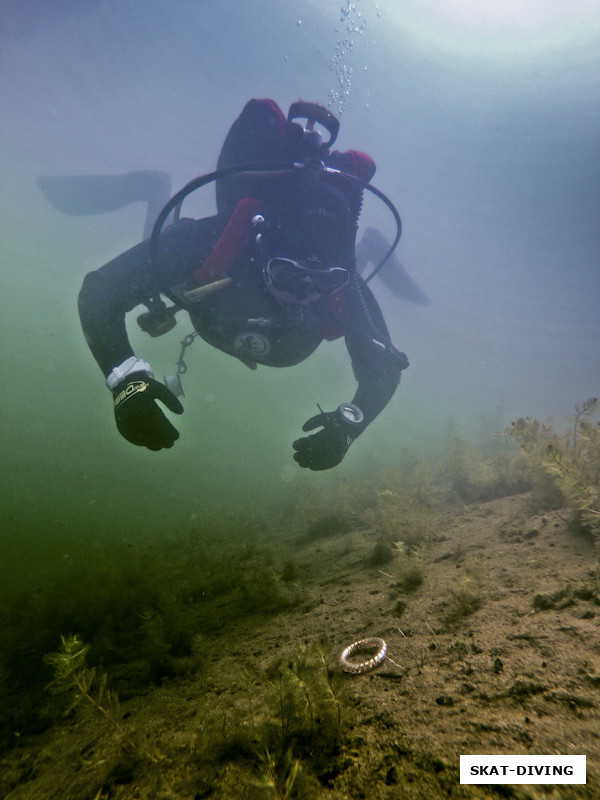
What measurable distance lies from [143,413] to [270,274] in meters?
2.52

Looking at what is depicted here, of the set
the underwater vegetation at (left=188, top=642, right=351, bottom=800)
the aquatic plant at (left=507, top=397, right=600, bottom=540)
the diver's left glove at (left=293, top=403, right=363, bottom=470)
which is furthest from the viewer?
the diver's left glove at (left=293, top=403, right=363, bottom=470)

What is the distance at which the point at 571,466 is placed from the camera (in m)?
3.03

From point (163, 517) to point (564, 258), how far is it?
47877mm

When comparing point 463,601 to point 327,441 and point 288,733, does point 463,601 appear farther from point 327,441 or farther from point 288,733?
point 327,441

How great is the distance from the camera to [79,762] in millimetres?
1435

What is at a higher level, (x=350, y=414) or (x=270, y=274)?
(x=270, y=274)

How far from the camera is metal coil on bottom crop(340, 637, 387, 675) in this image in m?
1.64

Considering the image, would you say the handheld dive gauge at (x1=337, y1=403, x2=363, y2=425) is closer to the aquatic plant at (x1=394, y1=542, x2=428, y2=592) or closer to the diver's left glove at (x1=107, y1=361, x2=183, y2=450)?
the aquatic plant at (x1=394, y1=542, x2=428, y2=592)

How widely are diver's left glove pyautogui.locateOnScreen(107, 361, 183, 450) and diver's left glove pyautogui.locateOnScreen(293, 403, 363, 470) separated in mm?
1394

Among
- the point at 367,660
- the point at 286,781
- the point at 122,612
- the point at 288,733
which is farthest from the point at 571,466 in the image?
the point at 122,612

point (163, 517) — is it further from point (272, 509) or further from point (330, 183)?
point (330, 183)

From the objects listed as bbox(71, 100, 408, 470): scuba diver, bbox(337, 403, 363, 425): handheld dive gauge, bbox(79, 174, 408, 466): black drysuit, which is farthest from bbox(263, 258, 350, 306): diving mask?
bbox(337, 403, 363, 425): handheld dive gauge

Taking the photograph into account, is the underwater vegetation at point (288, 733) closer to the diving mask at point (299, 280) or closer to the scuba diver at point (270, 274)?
the scuba diver at point (270, 274)

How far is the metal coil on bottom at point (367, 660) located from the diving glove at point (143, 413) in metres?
2.03
